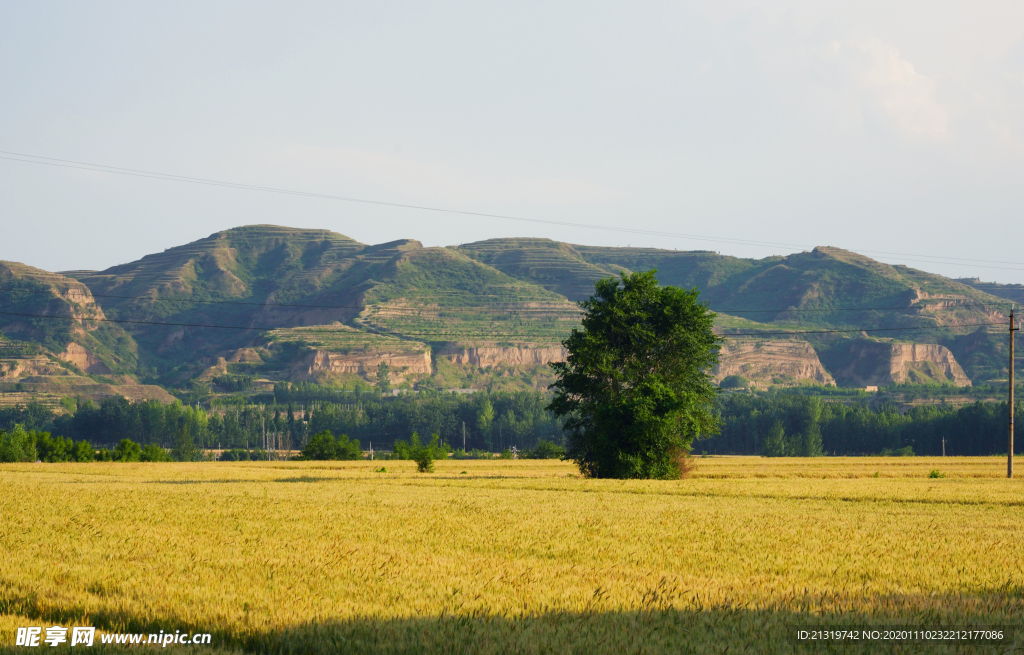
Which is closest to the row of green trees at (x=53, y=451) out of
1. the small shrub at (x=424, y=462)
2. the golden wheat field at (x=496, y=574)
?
the small shrub at (x=424, y=462)

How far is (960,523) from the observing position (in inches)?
1019

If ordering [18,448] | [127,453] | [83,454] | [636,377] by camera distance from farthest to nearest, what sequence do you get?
[127,453], [83,454], [18,448], [636,377]

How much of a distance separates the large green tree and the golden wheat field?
67.0ft

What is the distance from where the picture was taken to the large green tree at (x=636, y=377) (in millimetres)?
50312

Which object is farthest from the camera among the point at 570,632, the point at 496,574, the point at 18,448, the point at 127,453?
the point at 127,453

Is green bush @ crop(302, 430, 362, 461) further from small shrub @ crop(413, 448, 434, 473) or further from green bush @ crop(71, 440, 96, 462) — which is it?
small shrub @ crop(413, 448, 434, 473)

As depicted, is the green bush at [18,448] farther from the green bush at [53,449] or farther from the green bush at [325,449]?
the green bush at [325,449]

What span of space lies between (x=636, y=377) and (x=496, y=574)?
3771cm

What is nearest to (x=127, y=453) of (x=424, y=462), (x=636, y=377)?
(x=424, y=462)

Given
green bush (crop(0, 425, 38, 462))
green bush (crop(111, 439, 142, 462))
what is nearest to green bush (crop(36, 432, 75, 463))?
green bush (crop(0, 425, 38, 462))

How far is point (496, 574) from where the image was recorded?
15.4 metres

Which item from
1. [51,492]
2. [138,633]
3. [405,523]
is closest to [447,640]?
[138,633]

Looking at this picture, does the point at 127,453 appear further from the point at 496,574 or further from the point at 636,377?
the point at 496,574

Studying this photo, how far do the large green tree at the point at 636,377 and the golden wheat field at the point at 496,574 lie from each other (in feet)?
67.0
